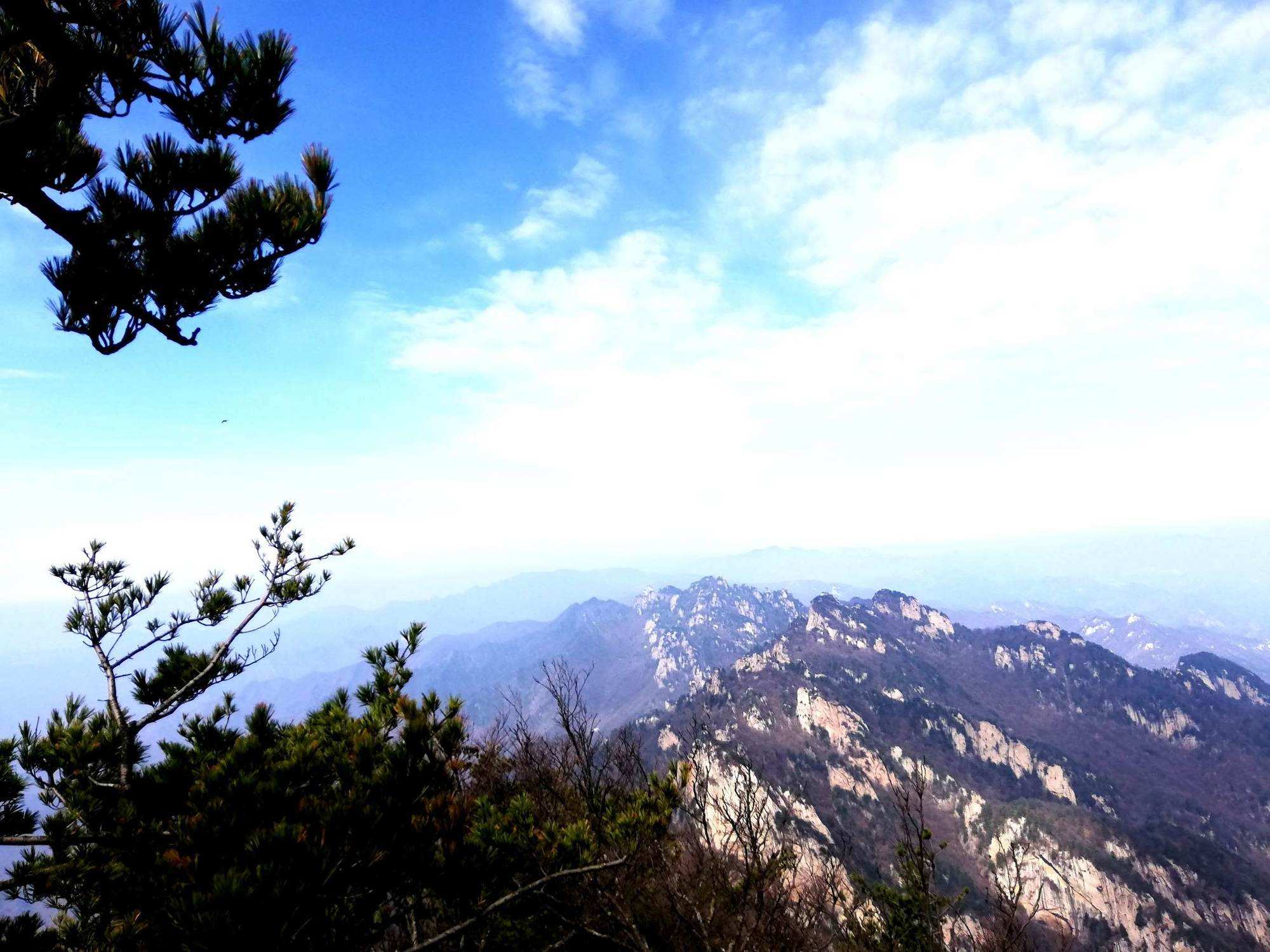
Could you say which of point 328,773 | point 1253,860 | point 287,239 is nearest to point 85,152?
point 287,239

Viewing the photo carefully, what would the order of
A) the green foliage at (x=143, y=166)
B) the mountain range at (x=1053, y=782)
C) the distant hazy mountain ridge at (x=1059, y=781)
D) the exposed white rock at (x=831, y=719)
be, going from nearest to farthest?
the green foliage at (x=143, y=166), the mountain range at (x=1053, y=782), the distant hazy mountain ridge at (x=1059, y=781), the exposed white rock at (x=831, y=719)

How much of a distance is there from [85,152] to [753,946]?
12644mm

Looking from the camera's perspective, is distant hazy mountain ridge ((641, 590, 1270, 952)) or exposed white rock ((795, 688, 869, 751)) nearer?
distant hazy mountain ridge ((641, 590, 1270, 952))

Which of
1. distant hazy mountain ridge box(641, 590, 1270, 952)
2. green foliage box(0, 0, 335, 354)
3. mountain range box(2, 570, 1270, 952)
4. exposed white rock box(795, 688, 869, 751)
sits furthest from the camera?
exposed white rock box(795, 688, 869, 751)

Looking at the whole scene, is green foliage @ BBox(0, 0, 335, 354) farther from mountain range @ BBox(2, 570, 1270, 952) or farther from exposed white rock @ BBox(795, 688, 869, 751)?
exposed white rock @ BBox(795, 688, 869, 751)

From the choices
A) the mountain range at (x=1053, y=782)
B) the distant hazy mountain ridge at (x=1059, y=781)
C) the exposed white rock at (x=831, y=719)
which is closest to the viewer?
the mountain range at (x=1053, y=782)

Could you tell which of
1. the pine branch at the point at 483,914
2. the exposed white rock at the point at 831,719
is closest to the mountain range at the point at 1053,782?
the exposed white rock at the point at 831,719

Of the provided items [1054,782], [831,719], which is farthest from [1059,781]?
Result: [831,719]

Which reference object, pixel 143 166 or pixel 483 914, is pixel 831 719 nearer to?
pixel 483 914

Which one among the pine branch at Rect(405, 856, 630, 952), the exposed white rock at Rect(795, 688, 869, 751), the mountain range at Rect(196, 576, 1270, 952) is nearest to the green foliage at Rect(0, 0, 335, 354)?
the pine branch at Rect(405, 856, 630, 952)

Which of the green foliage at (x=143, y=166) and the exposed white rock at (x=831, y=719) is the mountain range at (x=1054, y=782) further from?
the green foliage at (x=143, y=166)

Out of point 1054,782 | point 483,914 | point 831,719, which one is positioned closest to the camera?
point 483,914

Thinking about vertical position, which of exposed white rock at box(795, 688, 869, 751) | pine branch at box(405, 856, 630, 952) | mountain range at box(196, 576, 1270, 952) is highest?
pine branch at box(405, 856, 630, 952)

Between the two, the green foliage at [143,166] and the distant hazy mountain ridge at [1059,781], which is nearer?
the green foliage at [143,166]
